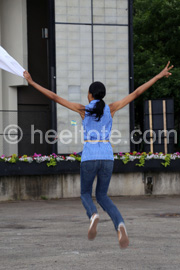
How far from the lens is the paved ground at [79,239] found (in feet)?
23.1

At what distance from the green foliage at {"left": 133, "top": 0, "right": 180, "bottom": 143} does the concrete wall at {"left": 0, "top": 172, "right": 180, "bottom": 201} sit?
1187 cm

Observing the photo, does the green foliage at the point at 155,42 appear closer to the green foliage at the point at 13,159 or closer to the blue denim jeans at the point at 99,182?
the green foliage at the point at 13,159

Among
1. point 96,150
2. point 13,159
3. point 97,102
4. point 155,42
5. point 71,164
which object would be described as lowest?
point 71,164

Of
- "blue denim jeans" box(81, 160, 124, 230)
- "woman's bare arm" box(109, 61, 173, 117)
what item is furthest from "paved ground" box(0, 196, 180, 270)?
"woman's bare arm" box(109, 61, 173, 117)

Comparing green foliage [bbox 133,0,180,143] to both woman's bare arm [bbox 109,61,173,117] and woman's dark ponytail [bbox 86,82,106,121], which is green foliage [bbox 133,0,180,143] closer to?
woman's bare arm [bbox 109,61,173,117]

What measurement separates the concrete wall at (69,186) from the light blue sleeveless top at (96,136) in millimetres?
9906

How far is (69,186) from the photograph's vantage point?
1705cm

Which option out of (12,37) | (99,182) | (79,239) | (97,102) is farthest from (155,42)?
(99,182)

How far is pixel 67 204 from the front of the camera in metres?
15.5

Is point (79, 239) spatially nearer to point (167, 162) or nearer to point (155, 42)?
point (167, 162)

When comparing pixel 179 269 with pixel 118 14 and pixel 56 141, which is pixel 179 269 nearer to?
pixel 56 141

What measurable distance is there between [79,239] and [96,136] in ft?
9.21

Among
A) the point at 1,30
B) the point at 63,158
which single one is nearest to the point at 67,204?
the point at 63,158

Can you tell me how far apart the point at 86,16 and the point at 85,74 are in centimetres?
184
